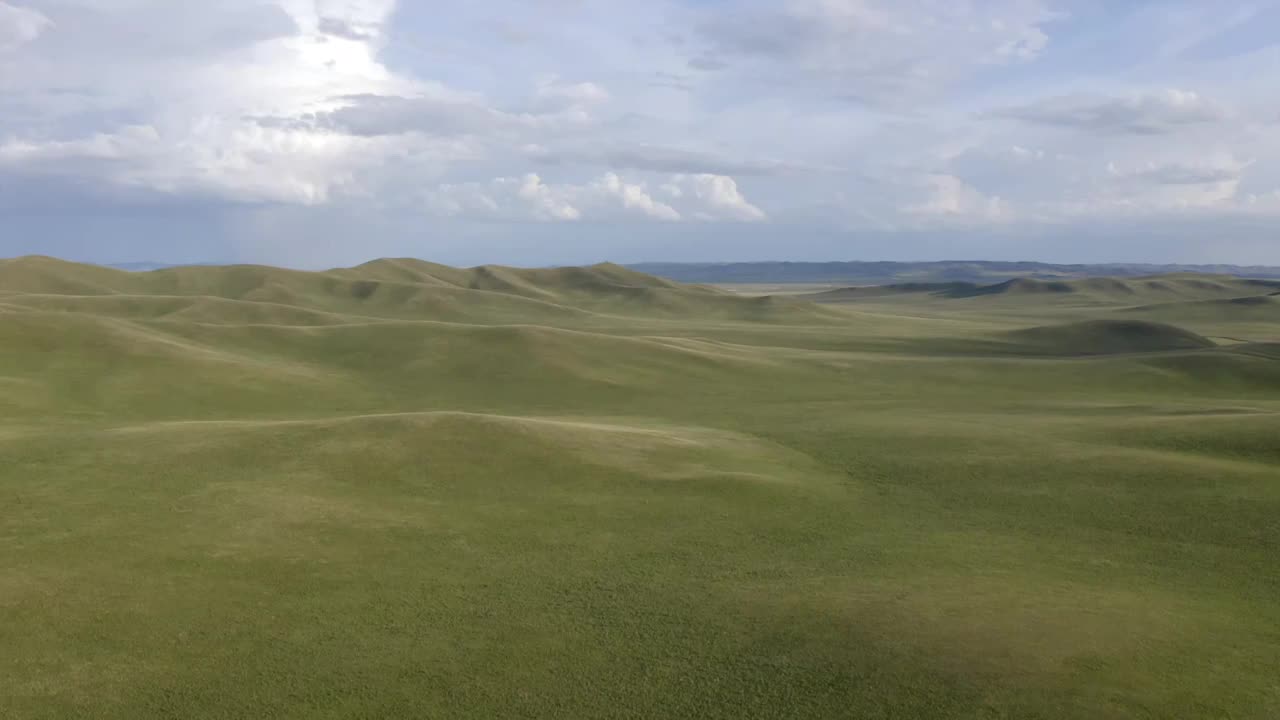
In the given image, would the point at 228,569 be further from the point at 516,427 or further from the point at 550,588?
the point at 516,427

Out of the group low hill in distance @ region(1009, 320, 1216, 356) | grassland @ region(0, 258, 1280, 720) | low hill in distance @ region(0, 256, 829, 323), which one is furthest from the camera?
low hill in distance @ region(0, 256, 829, 323)

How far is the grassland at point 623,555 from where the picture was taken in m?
16.4

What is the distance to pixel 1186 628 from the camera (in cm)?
1872

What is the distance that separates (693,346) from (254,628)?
58.7 meters

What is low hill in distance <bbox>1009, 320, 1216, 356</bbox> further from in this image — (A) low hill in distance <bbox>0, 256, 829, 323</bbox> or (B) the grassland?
(A) low hill in distance <bbox>0, 256, 829, 323</bbox>

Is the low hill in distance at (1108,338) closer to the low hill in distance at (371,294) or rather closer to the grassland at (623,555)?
the grassland at (623,555)

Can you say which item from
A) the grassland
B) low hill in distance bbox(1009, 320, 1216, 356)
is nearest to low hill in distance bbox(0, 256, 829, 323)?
low hill in distance bbox(1009, 320, 1216, 356)

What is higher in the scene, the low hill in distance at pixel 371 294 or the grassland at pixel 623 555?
the low hill in distance at pixel 371 294

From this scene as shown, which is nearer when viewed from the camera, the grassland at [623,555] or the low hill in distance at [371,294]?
the grassland at [623,555]

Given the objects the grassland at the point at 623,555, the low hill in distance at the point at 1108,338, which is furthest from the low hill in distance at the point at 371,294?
the grassland at the point at 623,555

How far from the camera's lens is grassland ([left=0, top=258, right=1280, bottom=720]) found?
1644cm

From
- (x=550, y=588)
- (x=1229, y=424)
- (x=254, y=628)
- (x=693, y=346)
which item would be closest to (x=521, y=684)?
(x=550, y=588)

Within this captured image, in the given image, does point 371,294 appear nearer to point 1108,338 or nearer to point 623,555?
point 1108,338

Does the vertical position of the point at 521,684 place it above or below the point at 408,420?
below
